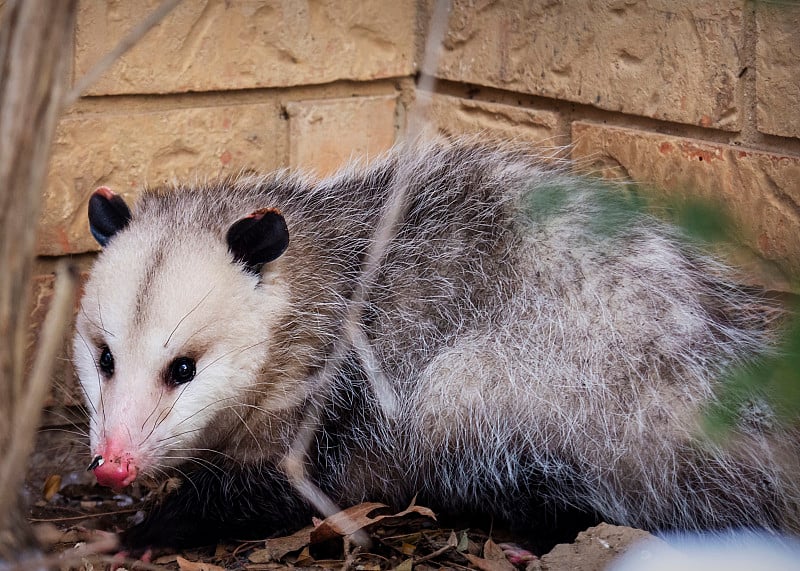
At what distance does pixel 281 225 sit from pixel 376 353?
1.19ft

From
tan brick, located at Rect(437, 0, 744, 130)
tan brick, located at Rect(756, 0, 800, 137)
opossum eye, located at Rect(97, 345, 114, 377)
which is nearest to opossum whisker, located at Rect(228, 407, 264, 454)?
opossum eye, located at Rect(97, 345, 114, 377)

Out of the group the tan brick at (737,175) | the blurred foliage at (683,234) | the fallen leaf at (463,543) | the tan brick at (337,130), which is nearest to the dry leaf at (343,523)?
the fallen leaf at (463,543)

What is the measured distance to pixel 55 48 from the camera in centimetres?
96

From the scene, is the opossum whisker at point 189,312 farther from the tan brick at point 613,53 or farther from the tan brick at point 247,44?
the tan brick at point 613,53

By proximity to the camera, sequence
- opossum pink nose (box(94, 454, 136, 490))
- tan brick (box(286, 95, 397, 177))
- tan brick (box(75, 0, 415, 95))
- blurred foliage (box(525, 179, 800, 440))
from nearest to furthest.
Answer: blurred foliage (box(525, 179, 800, 440)), opossum pink nose (box(94, 454, 136, 490)), tan brick (box(75, 0, 415, 95)), tan brick (box(286, 95, 397, 177))

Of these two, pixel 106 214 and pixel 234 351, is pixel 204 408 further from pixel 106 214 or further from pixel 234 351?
pixel 106 214

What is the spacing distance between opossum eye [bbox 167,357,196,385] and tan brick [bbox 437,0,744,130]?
1155 mm

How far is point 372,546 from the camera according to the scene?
6.56 ft

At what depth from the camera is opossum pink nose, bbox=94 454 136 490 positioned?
68.1 inches

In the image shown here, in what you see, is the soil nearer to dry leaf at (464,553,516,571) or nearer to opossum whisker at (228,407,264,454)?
dry leaf at (464,553,516,571)

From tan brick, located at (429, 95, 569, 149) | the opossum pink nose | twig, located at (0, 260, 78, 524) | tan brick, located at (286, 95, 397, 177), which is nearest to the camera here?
twig, located at (0, 260, 78, 524)

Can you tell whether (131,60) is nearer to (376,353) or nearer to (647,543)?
(376,353)

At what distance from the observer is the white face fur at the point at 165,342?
181cm

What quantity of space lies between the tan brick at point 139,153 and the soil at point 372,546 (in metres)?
0.69
